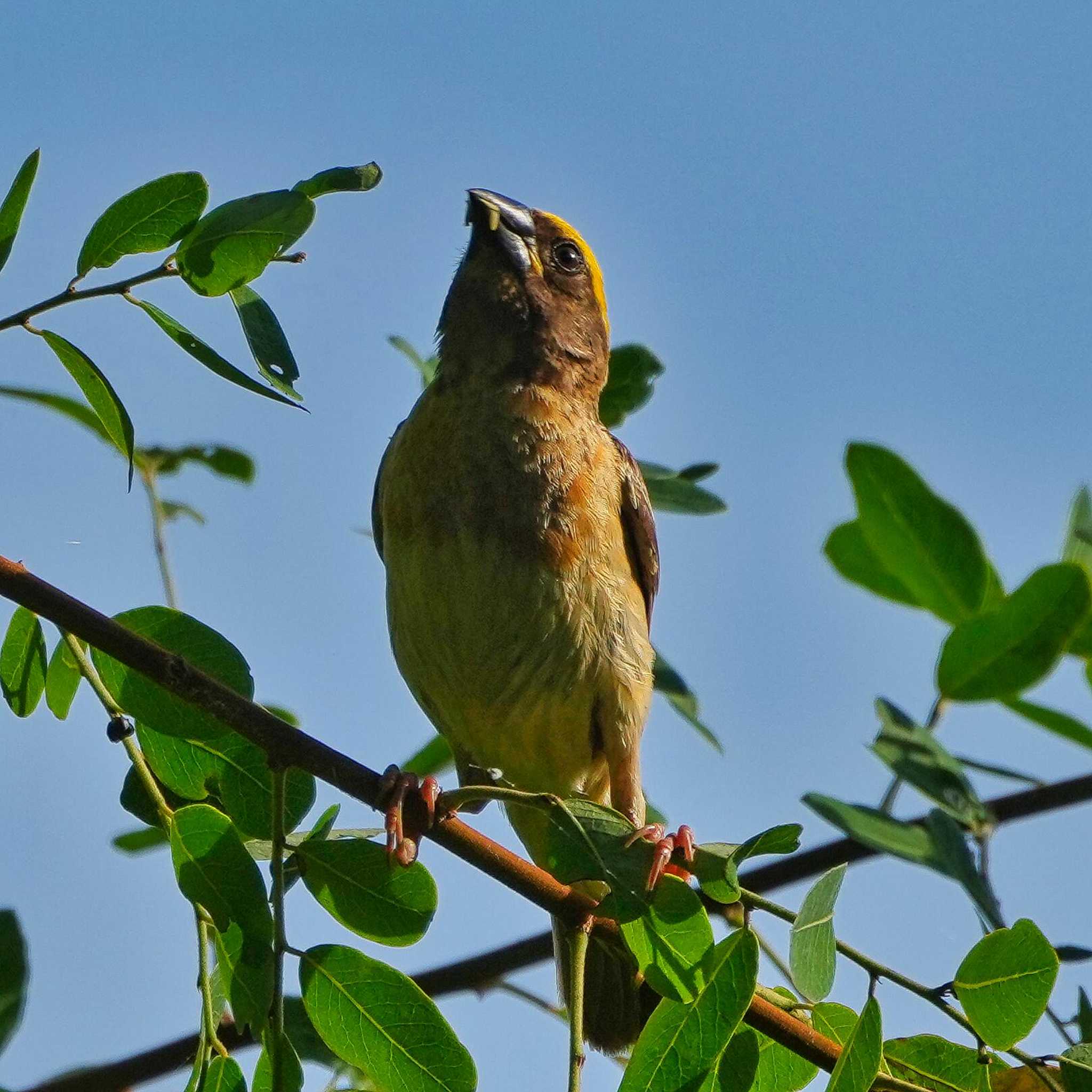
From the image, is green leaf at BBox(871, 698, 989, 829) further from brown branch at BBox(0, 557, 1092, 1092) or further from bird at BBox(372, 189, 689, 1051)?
bird at BBox(372, 189, 689, 1051)

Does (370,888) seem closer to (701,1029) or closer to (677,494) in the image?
(701,1029)

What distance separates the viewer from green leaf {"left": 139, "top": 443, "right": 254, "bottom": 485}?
15.4 ft

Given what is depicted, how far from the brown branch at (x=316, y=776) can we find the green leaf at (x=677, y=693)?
0.88 m

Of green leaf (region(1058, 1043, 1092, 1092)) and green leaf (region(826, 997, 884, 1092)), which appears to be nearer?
green leaf (region(826, 997, 884, 1092))

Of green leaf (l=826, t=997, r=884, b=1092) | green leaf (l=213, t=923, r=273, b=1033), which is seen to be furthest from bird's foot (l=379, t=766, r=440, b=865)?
green leaf (l=826, t=997, r=884, b=1092)

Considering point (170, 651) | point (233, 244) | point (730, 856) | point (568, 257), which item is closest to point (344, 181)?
point (233, 244)

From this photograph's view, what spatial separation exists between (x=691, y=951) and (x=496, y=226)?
13.0 feet

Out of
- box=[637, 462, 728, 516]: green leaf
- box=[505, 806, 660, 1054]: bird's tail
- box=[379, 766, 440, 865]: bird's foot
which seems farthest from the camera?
box=[505, 806, 660, 1054]: bird's tail

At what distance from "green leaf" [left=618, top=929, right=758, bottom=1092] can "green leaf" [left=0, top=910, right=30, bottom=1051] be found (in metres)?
1.01

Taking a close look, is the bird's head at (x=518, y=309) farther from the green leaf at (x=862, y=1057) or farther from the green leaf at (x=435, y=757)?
the green leaf at (x=862, y=1057)

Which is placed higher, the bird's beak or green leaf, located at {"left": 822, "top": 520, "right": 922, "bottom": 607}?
the bird's beak

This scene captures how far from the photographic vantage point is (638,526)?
5625 mm

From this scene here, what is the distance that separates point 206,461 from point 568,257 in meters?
2.22

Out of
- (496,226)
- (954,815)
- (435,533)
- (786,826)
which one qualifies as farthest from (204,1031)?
(496,226)
